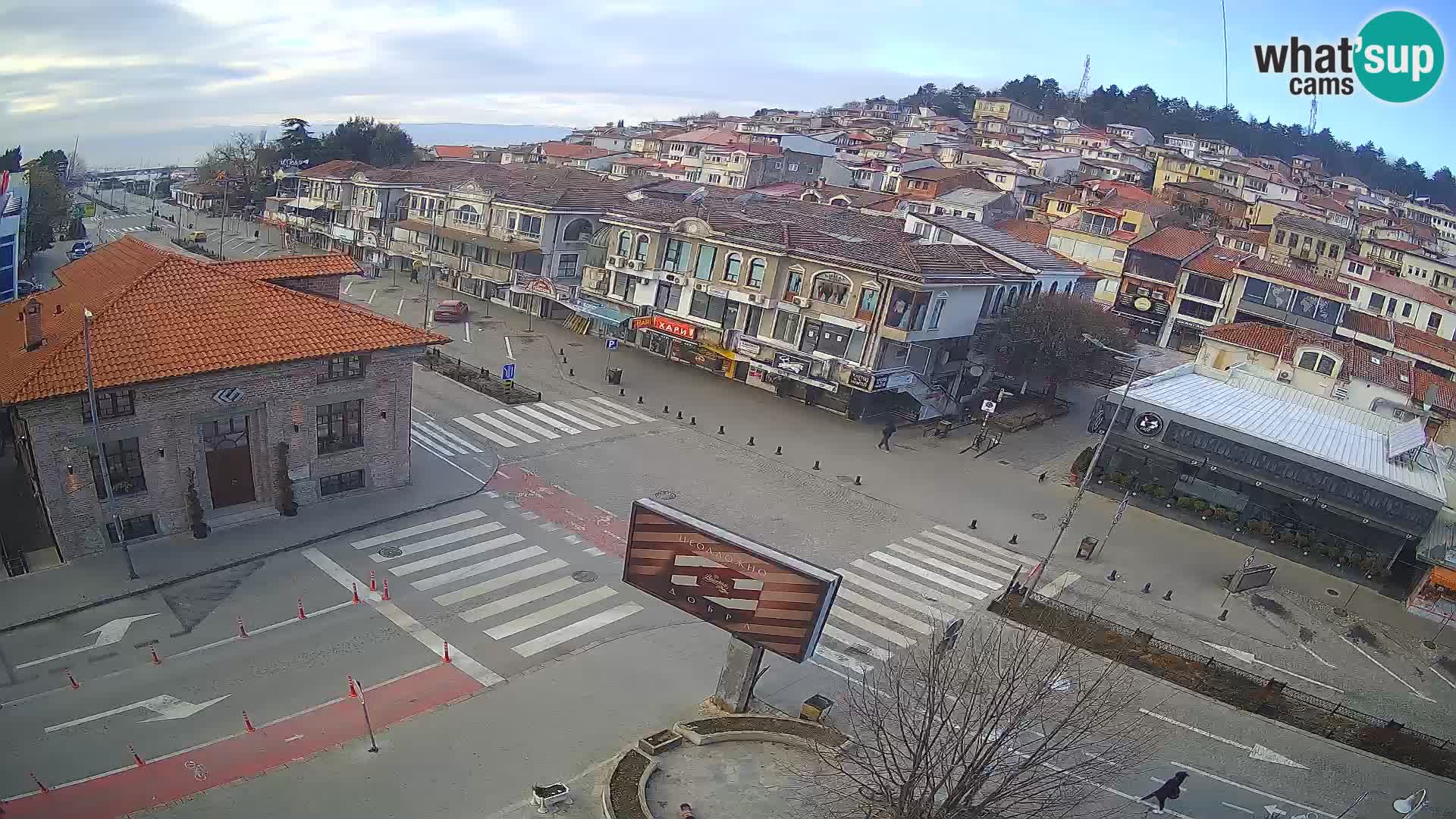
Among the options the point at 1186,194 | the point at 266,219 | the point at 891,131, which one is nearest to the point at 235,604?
the point at 266,219

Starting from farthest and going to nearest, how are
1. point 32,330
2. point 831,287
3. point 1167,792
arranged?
point 831,287 < point 32,330 < point 1167,792

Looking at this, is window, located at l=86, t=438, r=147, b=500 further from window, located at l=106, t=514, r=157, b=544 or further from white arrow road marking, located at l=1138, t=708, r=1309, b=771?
white arrow road marking, located at l=1138, t=708, r=1309, b=771

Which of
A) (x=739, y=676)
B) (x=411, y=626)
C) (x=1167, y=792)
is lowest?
(x=411, y=626)

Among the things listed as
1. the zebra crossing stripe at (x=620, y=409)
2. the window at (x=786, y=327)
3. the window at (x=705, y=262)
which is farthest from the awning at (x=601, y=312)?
the window at (x=786, y=327)

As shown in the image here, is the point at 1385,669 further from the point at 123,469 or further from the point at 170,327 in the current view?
the point at 170,327

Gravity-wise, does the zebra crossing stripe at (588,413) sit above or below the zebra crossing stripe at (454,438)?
above

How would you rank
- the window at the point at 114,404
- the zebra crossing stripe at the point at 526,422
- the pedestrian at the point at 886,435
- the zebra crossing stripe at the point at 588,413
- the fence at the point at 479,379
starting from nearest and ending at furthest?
the window at the point at 114,404
the zebra crossing stripe at the point at 526,422
the zebra crossing stripe at the point at 588,413
the pedestrian at the point at 886,435
the fence at the point at 479,379

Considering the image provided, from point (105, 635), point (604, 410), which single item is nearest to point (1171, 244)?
point (604, 410)

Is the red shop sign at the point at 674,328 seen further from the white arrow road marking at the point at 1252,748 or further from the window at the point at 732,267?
the white arrow road marking at the point at 1252,748
